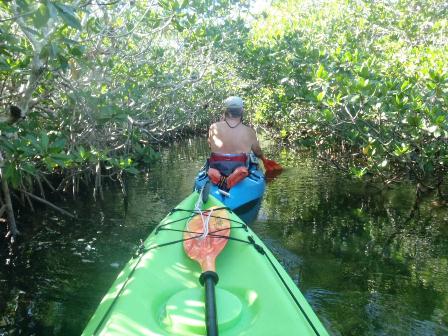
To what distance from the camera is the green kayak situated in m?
2.42

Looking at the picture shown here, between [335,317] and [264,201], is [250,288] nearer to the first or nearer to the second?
[335,317]

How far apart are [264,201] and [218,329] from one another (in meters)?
5.58

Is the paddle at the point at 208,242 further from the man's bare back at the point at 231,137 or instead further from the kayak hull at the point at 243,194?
the man's bare back at the point at 231,137

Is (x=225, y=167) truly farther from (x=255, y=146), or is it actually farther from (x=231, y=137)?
(x=255, y=146)

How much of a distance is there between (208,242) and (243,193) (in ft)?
6.87

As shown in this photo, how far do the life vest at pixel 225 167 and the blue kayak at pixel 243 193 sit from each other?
9cm

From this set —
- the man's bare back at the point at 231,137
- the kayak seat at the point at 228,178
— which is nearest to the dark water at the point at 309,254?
the kayak seat at the point at 228,178

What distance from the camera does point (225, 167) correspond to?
6.02 meters

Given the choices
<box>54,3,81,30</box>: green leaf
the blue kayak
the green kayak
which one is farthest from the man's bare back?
<box>54,3,81,30</box>: green leaf

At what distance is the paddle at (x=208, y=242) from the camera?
9.07ft

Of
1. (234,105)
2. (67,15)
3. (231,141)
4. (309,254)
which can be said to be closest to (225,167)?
(231,141)

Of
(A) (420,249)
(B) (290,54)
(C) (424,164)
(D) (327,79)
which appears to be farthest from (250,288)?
(B) (290,54)

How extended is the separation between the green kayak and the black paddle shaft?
0.22 ft

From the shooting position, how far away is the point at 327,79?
20.1 ft
